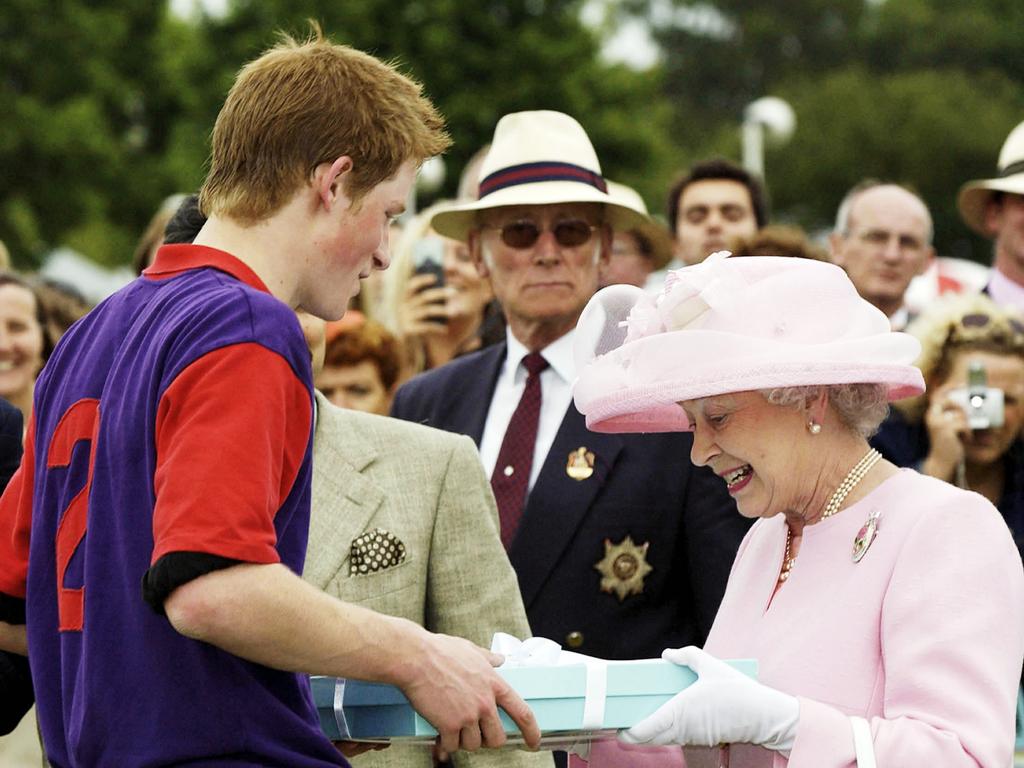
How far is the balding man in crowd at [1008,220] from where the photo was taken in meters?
7.36

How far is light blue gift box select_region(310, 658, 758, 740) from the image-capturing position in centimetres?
307

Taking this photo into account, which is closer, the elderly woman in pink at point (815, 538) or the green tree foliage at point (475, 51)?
the elderly woman in pink at point (815, 538)

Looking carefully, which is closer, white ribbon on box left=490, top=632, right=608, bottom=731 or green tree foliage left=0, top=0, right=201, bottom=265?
white ribbon on box left=490, top=632, right=608, bottom=731

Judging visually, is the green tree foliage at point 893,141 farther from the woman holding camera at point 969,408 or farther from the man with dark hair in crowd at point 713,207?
the woman holding camera at point 969,408

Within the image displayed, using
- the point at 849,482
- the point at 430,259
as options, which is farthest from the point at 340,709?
the point at 430,259

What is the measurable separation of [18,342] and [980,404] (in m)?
3.49

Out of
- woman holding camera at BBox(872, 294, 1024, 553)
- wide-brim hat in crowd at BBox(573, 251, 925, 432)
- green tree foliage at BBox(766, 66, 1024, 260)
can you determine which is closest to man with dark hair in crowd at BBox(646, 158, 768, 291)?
woman holding camera at BBox(872, 294, 1024, 553)

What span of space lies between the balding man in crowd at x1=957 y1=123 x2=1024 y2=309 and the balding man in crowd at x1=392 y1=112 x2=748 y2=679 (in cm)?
232

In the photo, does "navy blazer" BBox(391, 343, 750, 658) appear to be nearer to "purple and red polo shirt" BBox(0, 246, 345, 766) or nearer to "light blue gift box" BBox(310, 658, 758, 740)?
"light blue gift box" BBox(310, 658, 758, 740)

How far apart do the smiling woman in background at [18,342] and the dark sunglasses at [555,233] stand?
2019mm

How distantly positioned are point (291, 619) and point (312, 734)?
0.31 metres

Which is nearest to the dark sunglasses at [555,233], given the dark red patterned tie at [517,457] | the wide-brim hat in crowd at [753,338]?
the dark red patterned tie at [517,457]

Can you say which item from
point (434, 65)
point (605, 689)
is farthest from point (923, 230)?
point (434, 65)

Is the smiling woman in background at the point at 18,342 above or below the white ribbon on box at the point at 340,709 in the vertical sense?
above
